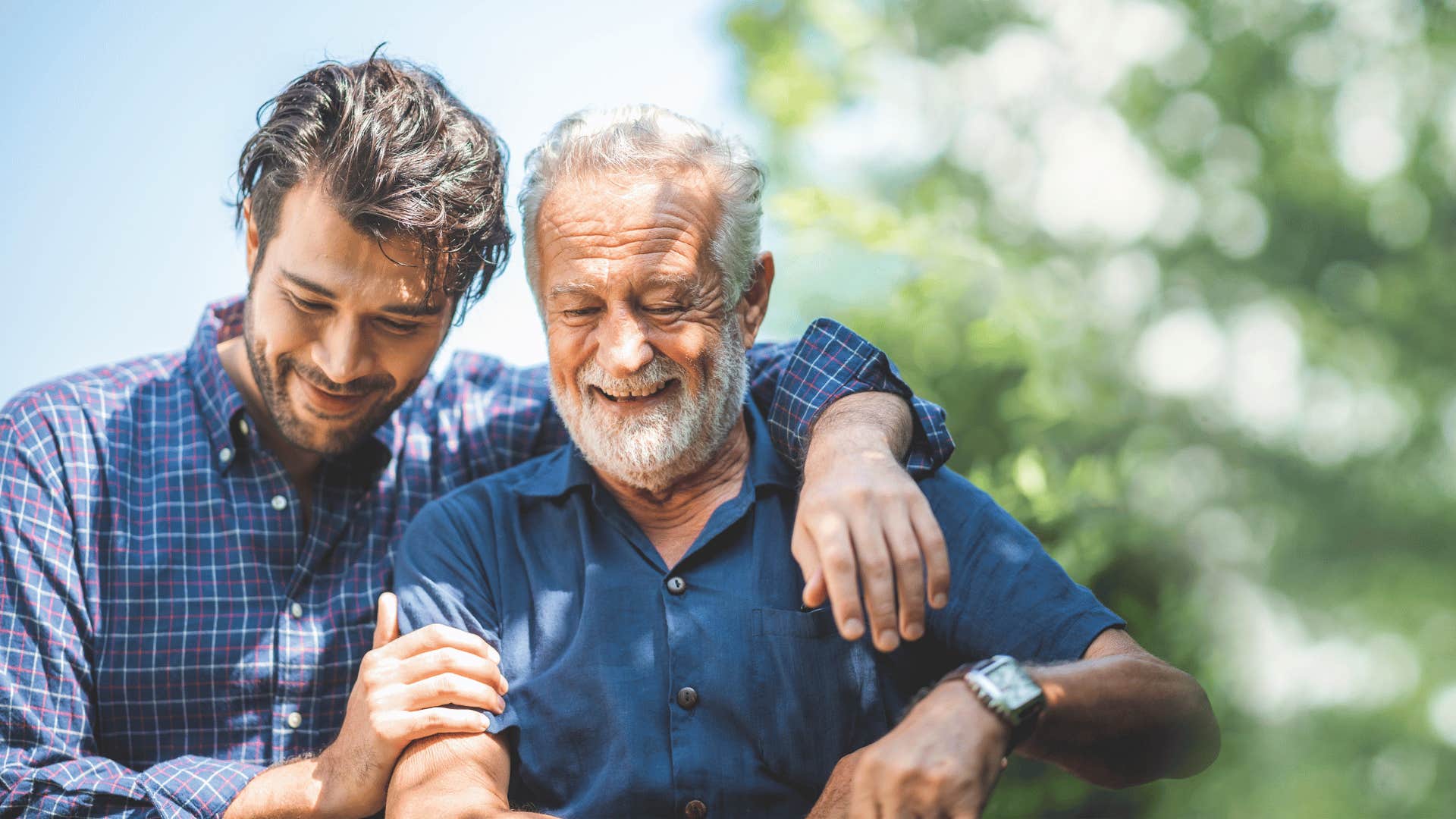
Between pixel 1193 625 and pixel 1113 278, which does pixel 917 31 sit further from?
pixel 1193 625

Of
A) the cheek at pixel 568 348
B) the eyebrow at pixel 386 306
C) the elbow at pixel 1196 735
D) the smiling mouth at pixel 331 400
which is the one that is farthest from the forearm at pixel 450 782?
the elbow at pixel 1196 735

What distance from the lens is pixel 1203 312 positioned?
4.68 metres

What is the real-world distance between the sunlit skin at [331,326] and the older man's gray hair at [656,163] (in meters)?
0.33

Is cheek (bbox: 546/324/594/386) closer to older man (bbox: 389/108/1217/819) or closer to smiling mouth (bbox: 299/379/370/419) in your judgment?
older man (bbox: 389/108/1217/819)

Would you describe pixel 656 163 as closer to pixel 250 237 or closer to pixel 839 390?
pixel 839 390

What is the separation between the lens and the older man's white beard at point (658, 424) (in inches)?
96.8

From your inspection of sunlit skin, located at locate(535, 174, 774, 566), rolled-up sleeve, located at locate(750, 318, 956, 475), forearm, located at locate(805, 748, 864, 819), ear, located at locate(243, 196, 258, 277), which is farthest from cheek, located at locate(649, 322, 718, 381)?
ear, located at locate(243, 196, 258, 277)

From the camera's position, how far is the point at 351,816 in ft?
7.27

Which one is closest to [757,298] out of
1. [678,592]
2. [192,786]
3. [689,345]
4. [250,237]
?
[689,345]

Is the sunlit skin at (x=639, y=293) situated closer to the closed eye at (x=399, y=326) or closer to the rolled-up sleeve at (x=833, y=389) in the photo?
the rolled-up sleeve at (x=833, y=389)

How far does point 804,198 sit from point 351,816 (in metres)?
2.71

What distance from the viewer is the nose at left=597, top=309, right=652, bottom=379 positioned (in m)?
2.38

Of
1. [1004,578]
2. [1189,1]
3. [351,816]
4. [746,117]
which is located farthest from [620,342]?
[1189,1]

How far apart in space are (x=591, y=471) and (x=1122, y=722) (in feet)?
4.27
